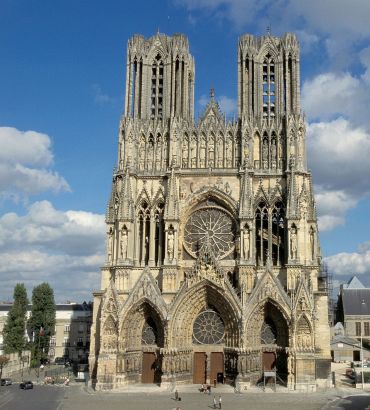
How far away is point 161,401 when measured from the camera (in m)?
36.6

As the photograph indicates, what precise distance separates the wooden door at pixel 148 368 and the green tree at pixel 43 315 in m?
29.3

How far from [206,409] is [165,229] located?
15.5 m

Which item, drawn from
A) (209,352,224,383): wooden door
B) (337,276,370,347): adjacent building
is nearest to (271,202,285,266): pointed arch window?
(209,352,224,383): wooden door

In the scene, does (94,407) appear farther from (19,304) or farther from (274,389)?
(19,304)

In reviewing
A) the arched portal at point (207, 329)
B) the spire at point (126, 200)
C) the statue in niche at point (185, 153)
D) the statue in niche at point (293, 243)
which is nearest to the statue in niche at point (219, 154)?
the statue in niche at point (185, 153)

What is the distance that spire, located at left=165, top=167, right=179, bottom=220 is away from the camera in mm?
44844

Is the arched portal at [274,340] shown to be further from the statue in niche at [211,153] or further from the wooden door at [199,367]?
the statue in niche at [211,153]

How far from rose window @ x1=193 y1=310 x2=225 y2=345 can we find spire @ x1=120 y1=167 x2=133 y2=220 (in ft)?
32.7

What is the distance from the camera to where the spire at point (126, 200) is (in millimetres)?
45250

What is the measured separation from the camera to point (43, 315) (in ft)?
235

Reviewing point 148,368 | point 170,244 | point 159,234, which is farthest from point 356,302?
point 148,368

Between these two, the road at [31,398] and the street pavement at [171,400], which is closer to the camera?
the street pavement at [171,400]

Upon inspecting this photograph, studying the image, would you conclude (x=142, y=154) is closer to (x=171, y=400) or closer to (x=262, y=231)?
(x=262, y=231)

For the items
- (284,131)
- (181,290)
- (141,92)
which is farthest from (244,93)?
(181,290)
